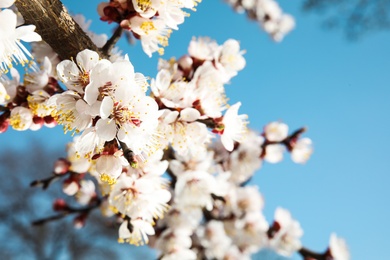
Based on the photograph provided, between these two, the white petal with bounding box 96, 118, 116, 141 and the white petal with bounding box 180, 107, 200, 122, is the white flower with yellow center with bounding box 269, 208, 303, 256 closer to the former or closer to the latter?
the white petal with bounding box 180, 107, 200, 122

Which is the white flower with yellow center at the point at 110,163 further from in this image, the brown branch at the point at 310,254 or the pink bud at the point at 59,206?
the brown branch at the point at 310,254

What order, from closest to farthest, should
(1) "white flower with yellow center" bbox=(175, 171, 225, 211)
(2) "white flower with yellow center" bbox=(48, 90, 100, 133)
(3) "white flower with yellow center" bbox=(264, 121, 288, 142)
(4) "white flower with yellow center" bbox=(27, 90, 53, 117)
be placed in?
(2) "white flower with yellow center" bbox=(48, 90, 100, 133), (4) "white flower with yellow center" bbox=(27, 90, 53, 117), (1) "white flower with yellow center" bbox=(175, 171, 225, 211), (3) "white flower with yellow center" bbox=(264, 121, 288, 142)

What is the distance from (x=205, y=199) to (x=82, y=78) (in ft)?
2.91

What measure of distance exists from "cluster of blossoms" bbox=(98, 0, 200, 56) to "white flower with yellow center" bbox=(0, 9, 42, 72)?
263 millimetres

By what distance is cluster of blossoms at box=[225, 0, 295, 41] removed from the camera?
3543 mm

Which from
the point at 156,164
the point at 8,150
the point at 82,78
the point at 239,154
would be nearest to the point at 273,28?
the point at 239,154

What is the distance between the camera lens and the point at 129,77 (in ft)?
2.77

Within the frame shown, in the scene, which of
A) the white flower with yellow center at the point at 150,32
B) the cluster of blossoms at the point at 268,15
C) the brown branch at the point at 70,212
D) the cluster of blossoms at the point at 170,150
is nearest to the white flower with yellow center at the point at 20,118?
the cluster of blossoms at the point at 170,150

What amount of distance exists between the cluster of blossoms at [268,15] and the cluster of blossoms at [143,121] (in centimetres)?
174

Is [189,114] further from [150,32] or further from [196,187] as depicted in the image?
[196,187]

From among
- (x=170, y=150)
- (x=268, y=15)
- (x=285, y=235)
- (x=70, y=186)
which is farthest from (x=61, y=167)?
(x=268, y=15)

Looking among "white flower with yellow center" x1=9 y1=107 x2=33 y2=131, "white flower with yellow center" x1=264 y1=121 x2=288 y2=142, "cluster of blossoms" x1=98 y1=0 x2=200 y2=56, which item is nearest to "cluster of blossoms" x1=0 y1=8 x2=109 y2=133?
"white flower with yellow center" x1=9 y1=107 x2=33 y2=131

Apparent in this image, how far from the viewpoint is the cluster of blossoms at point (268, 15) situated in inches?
139

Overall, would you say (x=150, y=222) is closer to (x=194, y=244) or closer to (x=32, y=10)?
(x=32, y=10)
